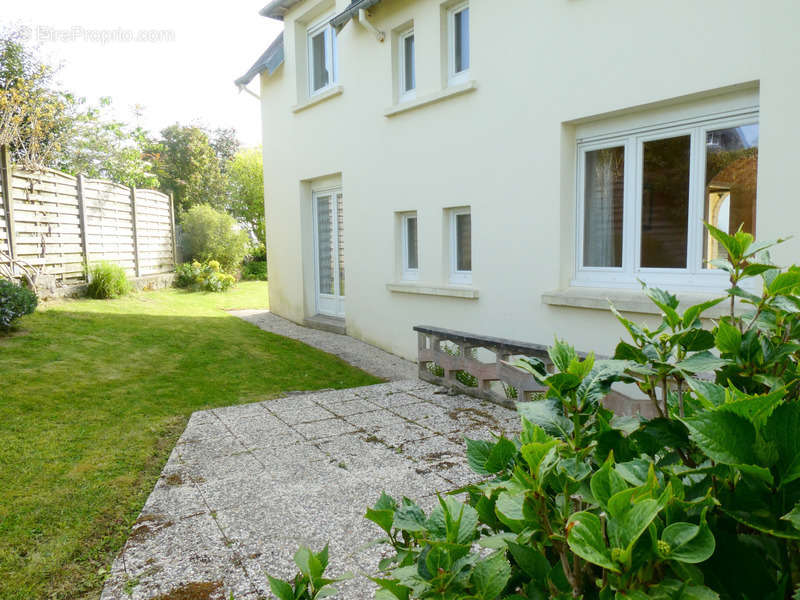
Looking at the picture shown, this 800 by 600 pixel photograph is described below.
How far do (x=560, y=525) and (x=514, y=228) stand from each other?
246 inches

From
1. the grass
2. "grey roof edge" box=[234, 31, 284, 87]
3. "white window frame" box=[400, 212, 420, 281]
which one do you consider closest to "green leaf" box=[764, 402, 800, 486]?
the grass

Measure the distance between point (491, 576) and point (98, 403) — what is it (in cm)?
614

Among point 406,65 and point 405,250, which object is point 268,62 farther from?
point 405,250

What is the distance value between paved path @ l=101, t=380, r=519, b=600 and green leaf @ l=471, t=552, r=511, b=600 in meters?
0.96

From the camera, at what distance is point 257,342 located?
9547 millimetres

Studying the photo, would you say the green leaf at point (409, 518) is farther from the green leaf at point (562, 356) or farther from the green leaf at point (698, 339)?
the green leaf at point (698, 339)

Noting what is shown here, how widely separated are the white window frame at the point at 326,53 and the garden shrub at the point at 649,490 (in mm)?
10295

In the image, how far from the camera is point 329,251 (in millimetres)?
11180

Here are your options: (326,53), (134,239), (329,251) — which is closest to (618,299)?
(329,251)

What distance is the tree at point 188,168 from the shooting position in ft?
94.9

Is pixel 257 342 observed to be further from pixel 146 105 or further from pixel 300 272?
pixel 146 105

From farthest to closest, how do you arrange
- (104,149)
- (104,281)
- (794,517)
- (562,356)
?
(104,149)
(104,281)
(562,356)
(794,517)

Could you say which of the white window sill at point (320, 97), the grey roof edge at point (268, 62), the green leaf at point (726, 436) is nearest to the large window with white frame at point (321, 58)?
the white window sill at point (320, 97)

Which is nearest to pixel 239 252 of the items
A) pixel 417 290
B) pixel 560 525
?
pixel 417 290
